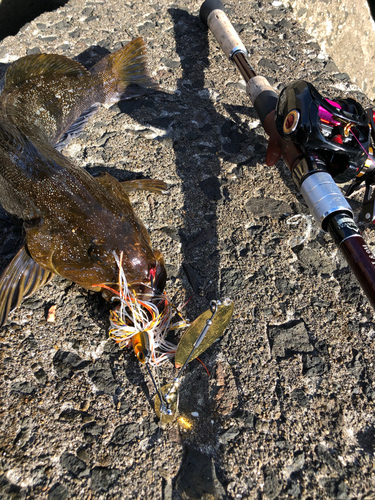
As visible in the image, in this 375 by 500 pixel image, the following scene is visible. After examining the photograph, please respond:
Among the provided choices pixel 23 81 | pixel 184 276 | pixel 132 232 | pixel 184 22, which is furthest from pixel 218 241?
pixel 184 22

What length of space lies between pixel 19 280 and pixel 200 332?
3.86ft

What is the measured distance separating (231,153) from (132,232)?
4.55 feet

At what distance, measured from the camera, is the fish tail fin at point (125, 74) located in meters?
3.45

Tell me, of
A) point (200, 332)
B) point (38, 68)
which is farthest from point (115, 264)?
point (38, 68)

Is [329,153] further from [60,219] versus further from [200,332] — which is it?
[60,219]

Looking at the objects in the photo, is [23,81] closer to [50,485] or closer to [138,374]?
[138,374]

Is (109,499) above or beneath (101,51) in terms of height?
beneath

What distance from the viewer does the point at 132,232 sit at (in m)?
2.18

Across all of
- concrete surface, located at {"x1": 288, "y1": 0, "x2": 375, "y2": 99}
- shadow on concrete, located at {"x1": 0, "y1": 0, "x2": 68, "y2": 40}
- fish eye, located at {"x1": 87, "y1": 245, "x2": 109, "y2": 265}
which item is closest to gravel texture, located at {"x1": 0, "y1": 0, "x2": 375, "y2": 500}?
fish eye, located at {"x1": 87, "y1": 245, "x2": 109, "y2": 265}

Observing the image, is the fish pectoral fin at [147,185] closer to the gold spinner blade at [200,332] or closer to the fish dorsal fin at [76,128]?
the fish dorsal fin at [76,128]

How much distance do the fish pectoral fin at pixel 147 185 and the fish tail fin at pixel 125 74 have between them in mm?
1196

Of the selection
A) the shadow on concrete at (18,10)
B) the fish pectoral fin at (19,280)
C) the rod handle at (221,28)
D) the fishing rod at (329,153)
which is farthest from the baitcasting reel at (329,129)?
the shadow on concrete at (18,10)

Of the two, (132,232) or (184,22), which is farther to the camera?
(184,22)

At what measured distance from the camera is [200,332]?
1981 millimetres
